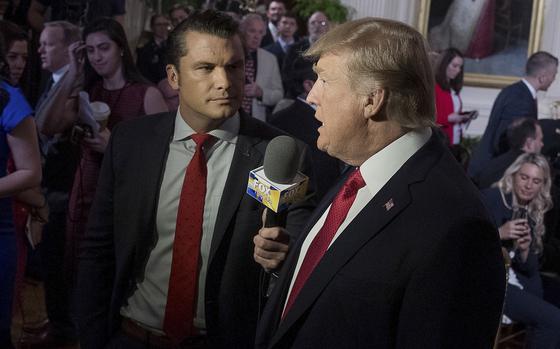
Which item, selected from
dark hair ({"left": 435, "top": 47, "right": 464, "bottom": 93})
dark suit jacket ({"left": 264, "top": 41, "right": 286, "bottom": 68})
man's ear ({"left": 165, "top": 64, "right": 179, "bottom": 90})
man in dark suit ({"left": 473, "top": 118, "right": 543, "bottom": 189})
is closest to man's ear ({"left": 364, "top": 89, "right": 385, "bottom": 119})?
man's ear ({"left": 165, "top": 64, "right": 179, "bottom": 90})

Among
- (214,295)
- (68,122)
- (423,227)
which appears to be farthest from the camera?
(68,122)

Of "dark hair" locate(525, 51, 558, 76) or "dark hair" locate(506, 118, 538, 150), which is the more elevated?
"dark hair" locate(525, 51, 558, 76)

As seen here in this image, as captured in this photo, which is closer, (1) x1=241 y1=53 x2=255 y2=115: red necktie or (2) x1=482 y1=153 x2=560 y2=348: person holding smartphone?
(2) x1=482 y1=153 x2=560 y2=348: person holding smartphone

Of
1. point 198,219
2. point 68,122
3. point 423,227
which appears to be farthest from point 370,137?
point 68,122

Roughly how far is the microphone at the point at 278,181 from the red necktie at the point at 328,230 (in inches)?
4.9

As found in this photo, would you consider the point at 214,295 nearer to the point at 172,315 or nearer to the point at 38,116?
the point at 172,315

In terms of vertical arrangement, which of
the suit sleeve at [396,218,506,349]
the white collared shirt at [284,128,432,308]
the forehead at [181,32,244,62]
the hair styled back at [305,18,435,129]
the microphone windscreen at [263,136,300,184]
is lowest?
the suit sleeve at [396,218,506,349]

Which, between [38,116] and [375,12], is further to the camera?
[375,12]

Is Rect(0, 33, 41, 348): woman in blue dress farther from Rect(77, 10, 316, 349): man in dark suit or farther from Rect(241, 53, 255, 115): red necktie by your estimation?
Rect(241, 53, 255, 115): red necktie

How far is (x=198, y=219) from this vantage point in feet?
7.81

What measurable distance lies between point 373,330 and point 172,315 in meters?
0.87

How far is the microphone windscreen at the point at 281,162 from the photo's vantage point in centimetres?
200

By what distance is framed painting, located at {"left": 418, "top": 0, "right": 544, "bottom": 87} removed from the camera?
37.7ft

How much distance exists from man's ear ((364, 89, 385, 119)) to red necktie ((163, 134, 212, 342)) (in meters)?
0.77
